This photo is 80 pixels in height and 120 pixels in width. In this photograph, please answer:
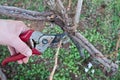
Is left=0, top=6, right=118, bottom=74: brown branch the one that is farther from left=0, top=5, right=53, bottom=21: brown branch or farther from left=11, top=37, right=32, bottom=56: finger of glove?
left=11, top=37, right=32, bottom=56: finger of glove

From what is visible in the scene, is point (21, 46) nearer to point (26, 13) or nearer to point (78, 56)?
point (26, 13)

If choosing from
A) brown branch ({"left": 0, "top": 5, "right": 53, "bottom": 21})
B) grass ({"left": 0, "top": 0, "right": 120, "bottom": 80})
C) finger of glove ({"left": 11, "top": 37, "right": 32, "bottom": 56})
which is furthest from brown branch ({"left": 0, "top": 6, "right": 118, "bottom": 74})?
grass ({"left": 0, "top": 0, "right": 120, "bottom": 80})

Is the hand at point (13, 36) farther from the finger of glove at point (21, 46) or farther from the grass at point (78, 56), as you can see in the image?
the grass at point (78, 56)

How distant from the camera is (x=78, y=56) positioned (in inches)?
80.9

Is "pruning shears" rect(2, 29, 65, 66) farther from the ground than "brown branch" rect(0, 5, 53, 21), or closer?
closer

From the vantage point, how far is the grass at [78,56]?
2016 mm

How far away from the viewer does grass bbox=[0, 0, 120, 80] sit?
2.02 meters

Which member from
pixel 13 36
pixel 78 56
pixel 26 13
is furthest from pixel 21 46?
pixel 78 56

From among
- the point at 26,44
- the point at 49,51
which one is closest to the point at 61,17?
the point at 26,44

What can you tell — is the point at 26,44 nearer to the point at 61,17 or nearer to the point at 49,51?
the point at 61,17

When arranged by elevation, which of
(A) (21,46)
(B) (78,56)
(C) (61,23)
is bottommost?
(B) (78,56)

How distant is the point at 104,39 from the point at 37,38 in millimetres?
852

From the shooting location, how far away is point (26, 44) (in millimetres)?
1432

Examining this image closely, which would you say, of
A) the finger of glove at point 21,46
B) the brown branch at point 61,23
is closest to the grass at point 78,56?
the brown branch at point 61,23
